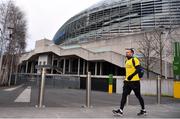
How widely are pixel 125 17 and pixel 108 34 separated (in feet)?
14.6

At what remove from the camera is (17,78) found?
150 feet

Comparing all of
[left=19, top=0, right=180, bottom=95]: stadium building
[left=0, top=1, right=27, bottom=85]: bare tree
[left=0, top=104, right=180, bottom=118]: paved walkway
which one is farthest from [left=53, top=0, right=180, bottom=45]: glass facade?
[left=0, top=104, right=180, bottom=118]: paved walkway

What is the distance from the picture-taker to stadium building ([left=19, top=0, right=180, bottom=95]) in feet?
117

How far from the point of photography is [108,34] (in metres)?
45.4

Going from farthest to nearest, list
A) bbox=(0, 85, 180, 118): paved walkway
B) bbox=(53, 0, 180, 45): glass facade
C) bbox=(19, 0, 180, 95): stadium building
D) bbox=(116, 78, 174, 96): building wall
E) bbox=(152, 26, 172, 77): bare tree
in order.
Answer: bbox=(53, 0, 180, 45): glass facade → bbox=(19, 0, 180, 95): stadium building → bbox=(152, 26, 172, 77): bare tree → bbox=(116, 78, 174, 96): building wall → bbox=(0, 85, 180, 118): paved walkway

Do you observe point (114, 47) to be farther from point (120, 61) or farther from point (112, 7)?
point (112, 7)

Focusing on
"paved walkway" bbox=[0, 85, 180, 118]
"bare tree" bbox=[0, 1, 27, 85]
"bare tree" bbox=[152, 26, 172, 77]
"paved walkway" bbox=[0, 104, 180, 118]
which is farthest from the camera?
"bare tree" bbox=[0, 1, 27, 85]

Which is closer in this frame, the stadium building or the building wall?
the building wall

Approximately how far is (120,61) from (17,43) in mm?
14292

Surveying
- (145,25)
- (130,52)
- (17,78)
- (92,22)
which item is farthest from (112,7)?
(130,52)

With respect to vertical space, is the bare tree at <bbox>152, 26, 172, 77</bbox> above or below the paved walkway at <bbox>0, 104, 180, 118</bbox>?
above

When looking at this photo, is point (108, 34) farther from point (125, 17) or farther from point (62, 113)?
point (62, 113)

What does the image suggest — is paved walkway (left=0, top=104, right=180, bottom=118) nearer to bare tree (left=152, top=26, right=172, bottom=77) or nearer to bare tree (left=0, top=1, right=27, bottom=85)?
bare tree (left=152, top=26, right=172, bottom=77)

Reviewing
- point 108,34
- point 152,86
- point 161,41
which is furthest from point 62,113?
point 108,34
